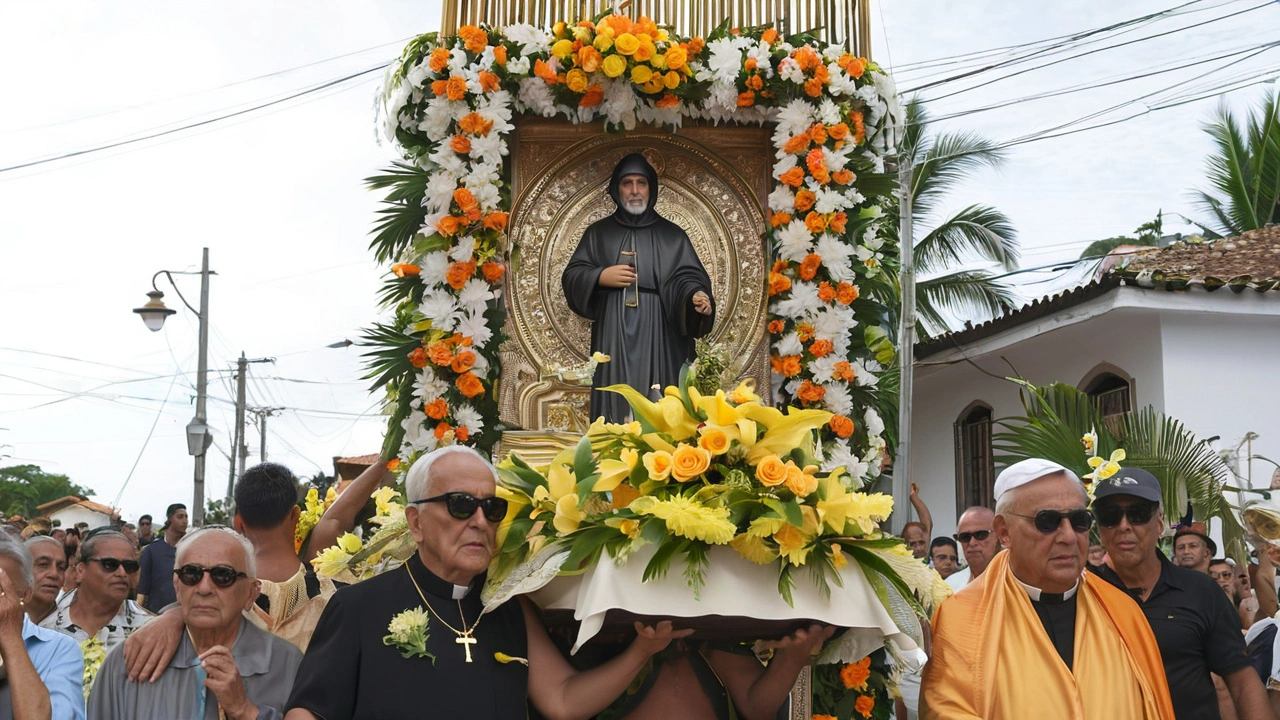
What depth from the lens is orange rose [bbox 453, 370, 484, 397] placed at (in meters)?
7.43

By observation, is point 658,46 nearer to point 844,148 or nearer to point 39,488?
point 844,148

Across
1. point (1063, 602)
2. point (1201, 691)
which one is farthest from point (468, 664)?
point (1201, 691)

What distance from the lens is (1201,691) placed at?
4.55 metres

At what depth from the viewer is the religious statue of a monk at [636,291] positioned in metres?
7.73

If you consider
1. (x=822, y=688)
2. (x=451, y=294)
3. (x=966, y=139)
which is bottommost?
(x=822, y=688)

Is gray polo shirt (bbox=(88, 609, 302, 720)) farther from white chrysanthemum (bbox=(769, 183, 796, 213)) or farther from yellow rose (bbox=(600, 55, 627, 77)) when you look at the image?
white chrysanthemum (bbox=(769, 183, 796, 213))

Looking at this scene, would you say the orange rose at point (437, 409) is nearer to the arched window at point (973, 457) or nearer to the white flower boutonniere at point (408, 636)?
the white flower boutonniere at point (408, 636)

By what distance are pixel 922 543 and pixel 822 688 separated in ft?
9.18

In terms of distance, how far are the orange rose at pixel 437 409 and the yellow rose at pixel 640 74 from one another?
86.9 inches

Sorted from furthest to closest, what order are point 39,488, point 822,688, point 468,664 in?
1. point 39,488
2. point 822,688
3. point 468,664

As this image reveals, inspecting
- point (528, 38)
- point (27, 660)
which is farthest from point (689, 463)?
point (528, 38)

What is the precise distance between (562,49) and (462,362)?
6.43ft

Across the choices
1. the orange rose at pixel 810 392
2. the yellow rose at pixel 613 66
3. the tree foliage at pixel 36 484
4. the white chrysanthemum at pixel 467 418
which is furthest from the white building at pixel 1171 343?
the tree foliage at pixel 36 484

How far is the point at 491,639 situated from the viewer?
12.0 feet
